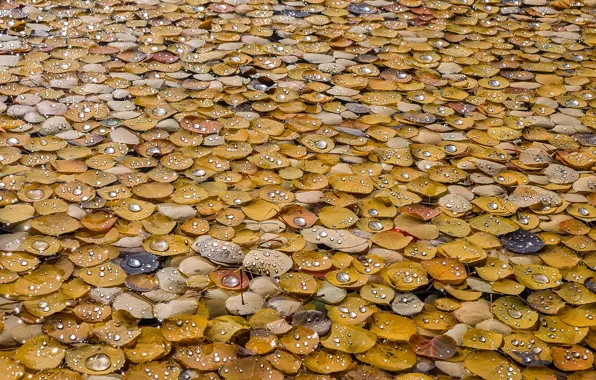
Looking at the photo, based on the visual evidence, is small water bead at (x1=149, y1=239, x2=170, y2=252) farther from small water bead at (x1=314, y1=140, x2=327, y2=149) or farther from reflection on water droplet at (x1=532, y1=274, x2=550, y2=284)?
reflection on water droplet at (x1=532, y1=274, x2=550, y2=284)

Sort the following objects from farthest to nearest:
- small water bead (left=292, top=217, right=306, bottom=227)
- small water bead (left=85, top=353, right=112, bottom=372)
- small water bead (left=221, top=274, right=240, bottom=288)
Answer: small water bead (left=292, top=217, right=306, bottom=227) → small water bead (left=221, top=274, right=240, bottom=288) → small water bead (left=85, top=353, right=112, bottom=372)

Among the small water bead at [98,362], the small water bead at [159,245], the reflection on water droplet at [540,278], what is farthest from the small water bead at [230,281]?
the reflection on water droplet at [540,278]

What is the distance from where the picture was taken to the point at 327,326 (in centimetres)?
137

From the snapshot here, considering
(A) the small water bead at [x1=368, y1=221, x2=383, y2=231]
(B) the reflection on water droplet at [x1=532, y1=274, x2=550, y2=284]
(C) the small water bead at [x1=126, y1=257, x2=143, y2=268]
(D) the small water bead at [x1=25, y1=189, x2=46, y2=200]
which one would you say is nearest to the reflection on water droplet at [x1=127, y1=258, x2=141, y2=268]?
(C) the small water bead at [x1=126, y1=257, x2=143, y2=268]

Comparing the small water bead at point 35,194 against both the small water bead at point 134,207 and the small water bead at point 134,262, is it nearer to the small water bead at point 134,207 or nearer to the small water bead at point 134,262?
the small water bead at point 134,207

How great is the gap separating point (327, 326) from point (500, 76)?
123 cm

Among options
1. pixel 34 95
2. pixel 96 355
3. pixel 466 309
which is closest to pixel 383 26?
pixel 34 95

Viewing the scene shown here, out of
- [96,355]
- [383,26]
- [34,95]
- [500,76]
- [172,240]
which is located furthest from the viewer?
[383,26]

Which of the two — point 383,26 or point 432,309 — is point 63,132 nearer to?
point 432,309

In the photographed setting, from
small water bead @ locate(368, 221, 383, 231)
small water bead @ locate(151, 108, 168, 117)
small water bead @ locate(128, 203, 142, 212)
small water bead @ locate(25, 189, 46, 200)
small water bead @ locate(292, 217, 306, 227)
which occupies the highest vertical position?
small water bead @ locate(25, 189, 46, 200)

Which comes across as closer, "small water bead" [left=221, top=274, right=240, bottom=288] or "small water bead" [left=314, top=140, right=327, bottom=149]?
"small water bead" [left=221, top=274, right=240, bottom=288]

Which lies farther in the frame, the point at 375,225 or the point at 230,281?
the point at 375,225

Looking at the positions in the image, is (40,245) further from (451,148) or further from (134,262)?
(451,148)

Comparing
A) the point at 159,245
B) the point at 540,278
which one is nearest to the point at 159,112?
the point at 159,245
